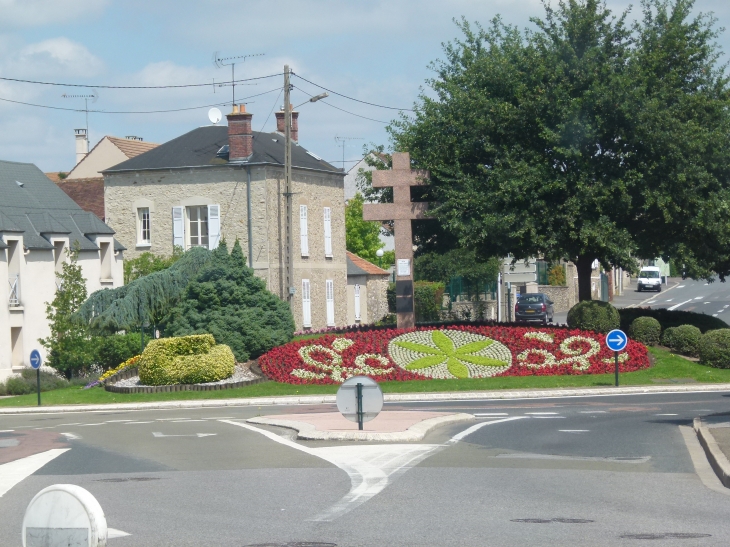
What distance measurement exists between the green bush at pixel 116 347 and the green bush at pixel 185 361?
9258 millimetres

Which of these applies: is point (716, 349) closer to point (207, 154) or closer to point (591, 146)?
point (591, 146)

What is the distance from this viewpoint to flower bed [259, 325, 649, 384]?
3120cm

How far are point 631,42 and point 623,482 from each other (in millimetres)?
23762

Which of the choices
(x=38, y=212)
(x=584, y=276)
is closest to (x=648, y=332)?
(x=584, y=276)

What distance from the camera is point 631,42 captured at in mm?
33125

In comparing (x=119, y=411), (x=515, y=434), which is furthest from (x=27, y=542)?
(x=119, y=411)

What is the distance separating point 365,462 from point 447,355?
729 inches

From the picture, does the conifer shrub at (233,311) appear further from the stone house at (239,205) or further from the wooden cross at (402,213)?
the stone house at (239,205)

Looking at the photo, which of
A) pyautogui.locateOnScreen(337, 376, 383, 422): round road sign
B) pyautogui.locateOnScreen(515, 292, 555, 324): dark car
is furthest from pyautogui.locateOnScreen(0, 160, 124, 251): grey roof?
pyautogui.locateOnScreen(337, 376, 383, 422): round road sign

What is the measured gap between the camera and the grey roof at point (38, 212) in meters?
43.0

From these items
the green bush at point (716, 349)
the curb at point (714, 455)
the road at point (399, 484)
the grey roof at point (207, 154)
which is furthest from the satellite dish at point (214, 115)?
the curb at point (714, 455)

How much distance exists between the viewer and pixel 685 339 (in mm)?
32844

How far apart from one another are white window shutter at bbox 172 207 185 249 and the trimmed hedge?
1953 centimetres

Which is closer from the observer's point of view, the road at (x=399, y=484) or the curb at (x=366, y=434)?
the road at (x=399, y=484)
